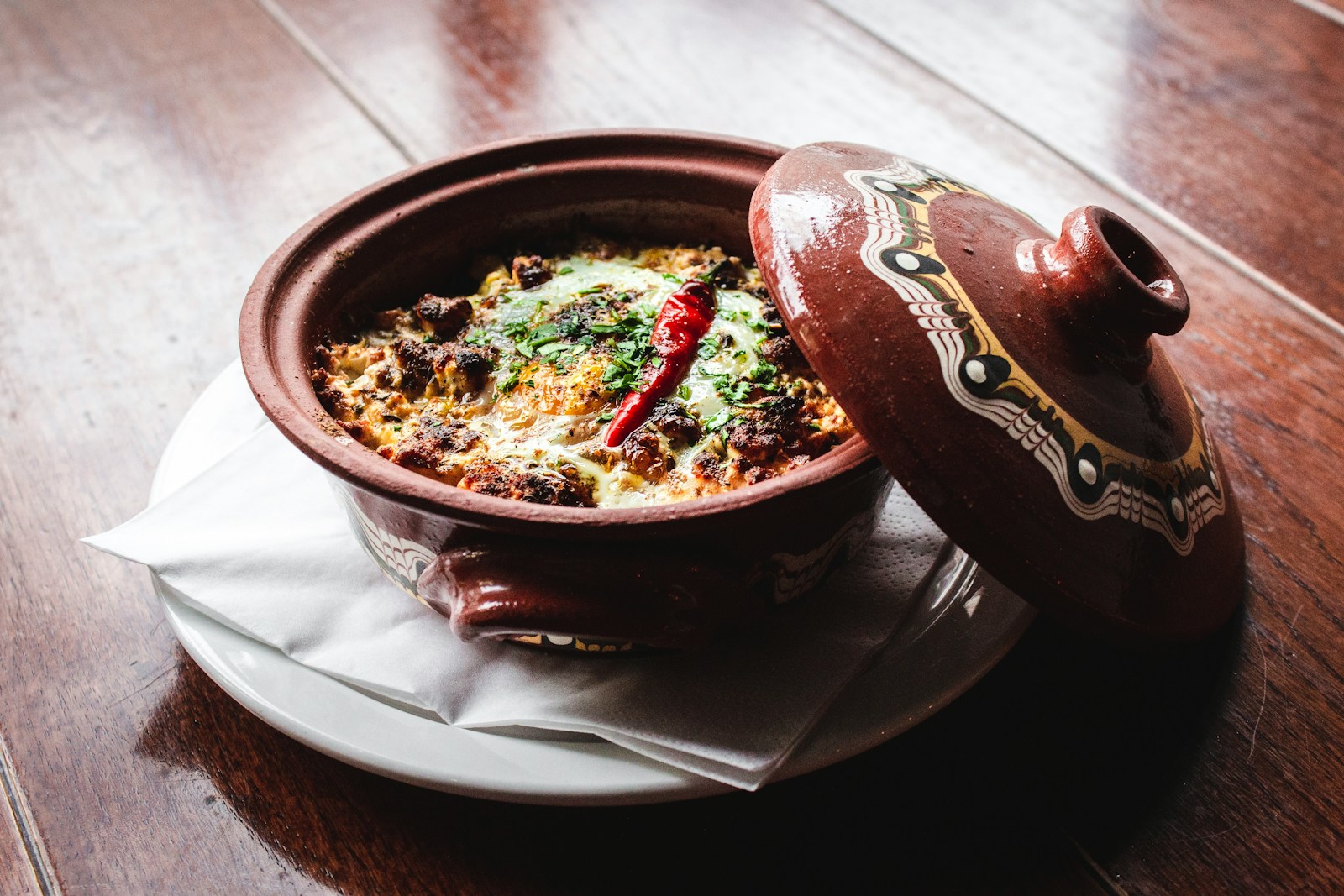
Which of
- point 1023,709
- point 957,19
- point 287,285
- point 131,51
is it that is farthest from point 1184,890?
point 131,51

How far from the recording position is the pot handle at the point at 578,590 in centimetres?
144

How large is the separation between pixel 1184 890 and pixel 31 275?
265 cm

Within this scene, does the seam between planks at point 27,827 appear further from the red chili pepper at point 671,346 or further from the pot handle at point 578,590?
the red chili pepper at point 671,346

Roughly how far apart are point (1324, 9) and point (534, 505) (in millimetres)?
3502

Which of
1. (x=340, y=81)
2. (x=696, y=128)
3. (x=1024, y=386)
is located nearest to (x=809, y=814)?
(x=1024, y=386)

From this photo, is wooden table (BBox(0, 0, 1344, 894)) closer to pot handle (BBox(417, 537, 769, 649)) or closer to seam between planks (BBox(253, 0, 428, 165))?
seam between planks (BBox(253, 0, 428, 165))

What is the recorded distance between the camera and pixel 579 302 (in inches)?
79.7

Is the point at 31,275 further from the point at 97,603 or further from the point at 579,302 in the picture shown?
the point at 579,302

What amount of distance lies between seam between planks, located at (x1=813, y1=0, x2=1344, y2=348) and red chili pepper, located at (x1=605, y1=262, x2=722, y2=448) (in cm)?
132

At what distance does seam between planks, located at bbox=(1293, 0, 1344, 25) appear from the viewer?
11.5ft

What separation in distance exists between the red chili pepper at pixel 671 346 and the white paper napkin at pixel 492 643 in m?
0.38

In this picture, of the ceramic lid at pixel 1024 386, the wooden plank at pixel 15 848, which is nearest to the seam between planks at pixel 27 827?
the wooden plank at pixel 15 848

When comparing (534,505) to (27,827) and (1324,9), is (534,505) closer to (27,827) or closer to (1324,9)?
(27,827)

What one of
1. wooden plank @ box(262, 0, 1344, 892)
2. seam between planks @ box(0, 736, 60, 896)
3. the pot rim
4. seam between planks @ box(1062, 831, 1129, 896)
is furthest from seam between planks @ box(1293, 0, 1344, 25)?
seam between planks @ box(0, 736, 60, 896)
